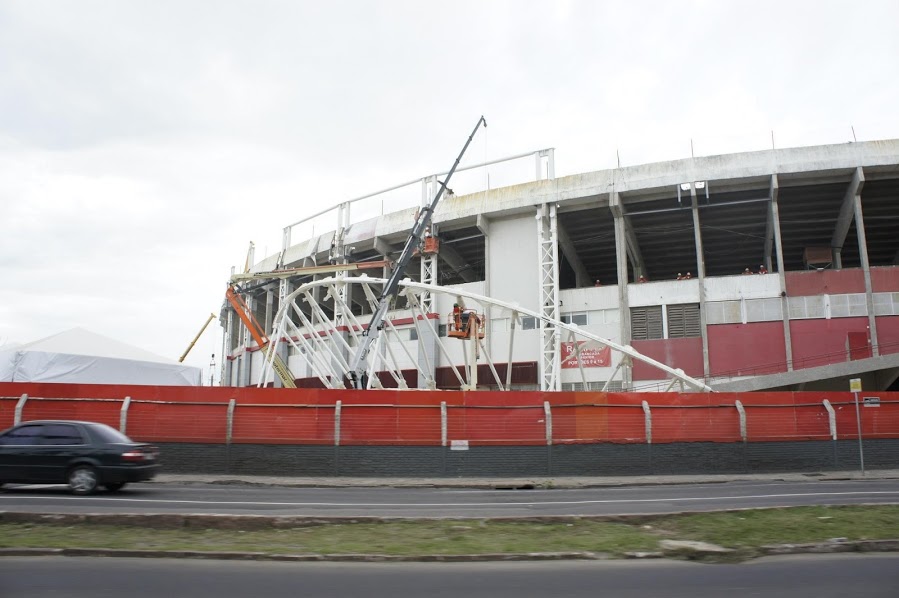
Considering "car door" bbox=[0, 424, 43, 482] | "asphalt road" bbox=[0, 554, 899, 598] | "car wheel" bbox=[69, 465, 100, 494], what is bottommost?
"asphalt road" bbox=[0, 554, 899, 598]

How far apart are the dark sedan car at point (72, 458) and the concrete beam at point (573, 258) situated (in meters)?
31.5

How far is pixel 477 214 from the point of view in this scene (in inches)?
1660

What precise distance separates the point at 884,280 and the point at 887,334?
9.45 feet

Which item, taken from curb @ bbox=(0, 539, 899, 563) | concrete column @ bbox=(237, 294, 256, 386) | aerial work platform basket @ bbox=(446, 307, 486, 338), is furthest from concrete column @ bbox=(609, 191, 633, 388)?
concrete column @ bbox=(237, 294, 256, 386)

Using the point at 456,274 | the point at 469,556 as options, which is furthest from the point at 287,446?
the point at 456,274

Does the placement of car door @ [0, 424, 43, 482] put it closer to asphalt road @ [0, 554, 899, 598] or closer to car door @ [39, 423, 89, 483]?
car door @ [39, 423, 89, 483]

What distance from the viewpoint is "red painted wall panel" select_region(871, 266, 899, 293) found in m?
35.2

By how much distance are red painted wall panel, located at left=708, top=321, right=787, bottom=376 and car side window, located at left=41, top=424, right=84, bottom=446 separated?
31.4 meters

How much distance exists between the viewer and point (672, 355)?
37219 millimetres

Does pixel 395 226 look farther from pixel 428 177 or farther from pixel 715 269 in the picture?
pixel 715 269

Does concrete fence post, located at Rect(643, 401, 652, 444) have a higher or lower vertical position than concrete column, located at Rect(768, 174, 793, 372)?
lower

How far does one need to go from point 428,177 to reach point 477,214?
5.77 meters

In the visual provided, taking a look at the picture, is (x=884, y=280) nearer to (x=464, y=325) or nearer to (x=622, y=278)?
(x=622, y=278)

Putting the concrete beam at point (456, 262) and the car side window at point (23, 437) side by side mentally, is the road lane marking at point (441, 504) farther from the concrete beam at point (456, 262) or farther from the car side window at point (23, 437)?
the concrete beam at point (456, 262)
